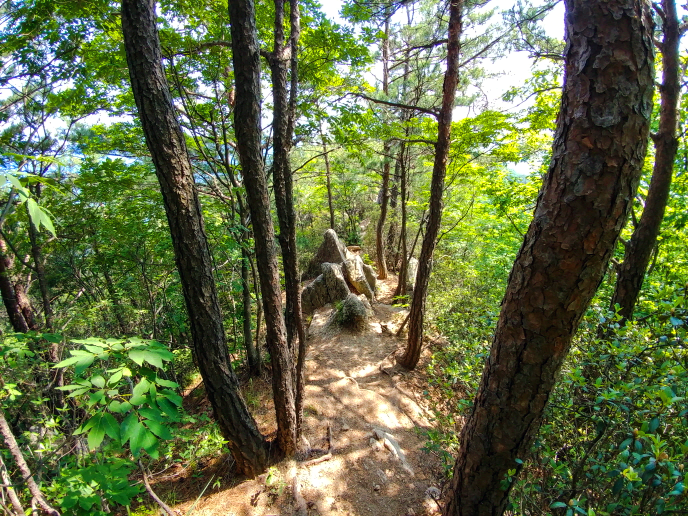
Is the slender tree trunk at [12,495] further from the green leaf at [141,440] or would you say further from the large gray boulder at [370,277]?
the large gray boulder at [370,277]

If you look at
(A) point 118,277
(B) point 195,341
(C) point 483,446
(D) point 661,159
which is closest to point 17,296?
(A) point 118,277

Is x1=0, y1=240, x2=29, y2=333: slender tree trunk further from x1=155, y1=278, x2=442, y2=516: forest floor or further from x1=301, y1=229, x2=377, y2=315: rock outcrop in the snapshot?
x1=301, y1=229, x2=377, y2=315: rock outcrop

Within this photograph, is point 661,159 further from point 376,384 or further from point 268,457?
point 268,457

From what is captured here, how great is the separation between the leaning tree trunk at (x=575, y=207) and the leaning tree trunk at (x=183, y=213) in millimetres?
2373

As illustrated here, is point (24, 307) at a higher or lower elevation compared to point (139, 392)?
lower

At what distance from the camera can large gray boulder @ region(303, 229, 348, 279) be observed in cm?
1039

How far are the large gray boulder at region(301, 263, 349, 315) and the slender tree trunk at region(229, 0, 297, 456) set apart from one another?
216 inches

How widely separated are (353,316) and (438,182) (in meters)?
4.04

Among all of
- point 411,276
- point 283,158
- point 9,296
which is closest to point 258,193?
point 283,158

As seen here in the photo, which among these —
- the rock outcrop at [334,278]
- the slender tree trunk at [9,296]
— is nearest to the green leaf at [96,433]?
the slender tree trunk at [9,296]

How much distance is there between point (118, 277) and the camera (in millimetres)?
5938

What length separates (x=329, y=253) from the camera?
34.7 ft

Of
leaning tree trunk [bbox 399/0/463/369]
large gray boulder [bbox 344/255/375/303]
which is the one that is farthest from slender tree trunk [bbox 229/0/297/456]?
large gray boulder [bbox 344/255/375/303]

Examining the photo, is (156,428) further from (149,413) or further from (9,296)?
(9,296)
